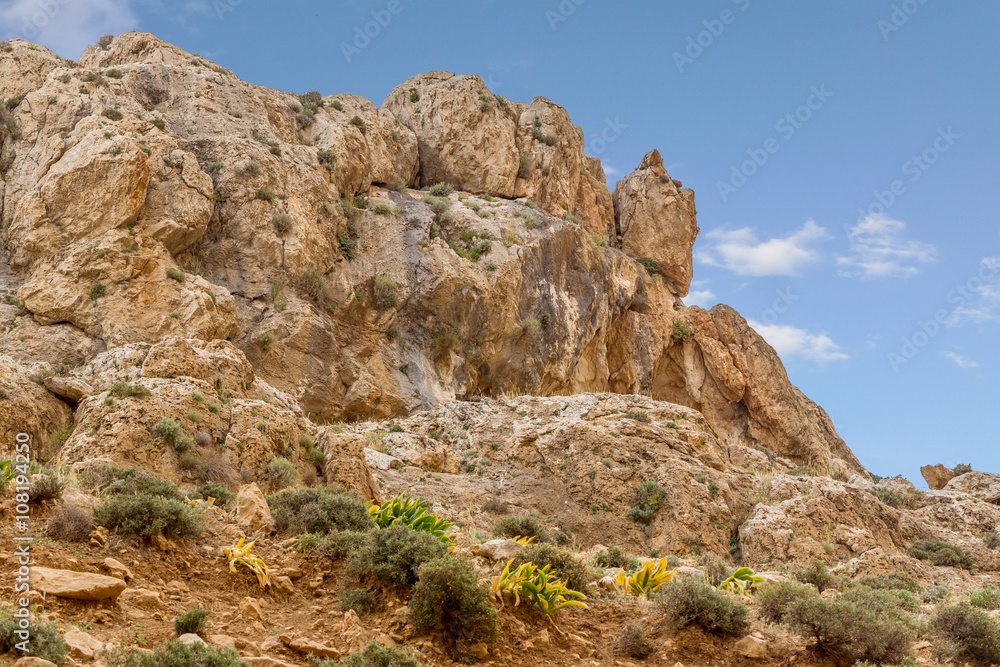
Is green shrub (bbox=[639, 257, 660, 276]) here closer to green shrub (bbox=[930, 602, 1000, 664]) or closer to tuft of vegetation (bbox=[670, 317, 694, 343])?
tuft of vegetation (bbox=[670, 317, 694, 343])

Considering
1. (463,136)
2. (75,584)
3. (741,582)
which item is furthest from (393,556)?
(463,136)

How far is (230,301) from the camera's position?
69.6ft

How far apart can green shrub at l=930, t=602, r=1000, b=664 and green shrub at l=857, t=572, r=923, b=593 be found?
201 inches

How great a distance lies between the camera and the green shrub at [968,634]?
7.81m

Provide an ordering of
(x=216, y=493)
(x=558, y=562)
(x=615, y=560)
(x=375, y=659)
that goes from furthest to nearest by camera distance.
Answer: (x=615, y=560) < (x=216, y=493) < (x=558, y=562) < (x=375, y=659)

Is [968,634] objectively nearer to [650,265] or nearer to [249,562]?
[249,562]

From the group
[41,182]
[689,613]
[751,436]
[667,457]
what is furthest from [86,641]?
[751,436]

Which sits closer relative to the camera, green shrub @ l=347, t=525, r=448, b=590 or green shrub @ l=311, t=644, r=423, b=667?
green shrub @ l=311, t=644, r=423, b=667

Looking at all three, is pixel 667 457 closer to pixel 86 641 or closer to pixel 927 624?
pixel 927 624

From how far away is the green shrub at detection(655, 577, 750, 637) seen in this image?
312 inches

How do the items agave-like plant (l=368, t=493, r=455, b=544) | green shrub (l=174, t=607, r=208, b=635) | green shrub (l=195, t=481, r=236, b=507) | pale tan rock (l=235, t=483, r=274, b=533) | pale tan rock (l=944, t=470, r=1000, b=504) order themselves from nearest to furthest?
green shrub (l=174, t=607, r=208, b=635) → pale tan rock (l=235, t=483, r=274, b=533) → agave-like plant (l=368, t=493, r=455, b=544) → green shrub (l=195, t=481, r=236, b=507) → pale tan rock (l=944, t=470, r=1000, b=504)

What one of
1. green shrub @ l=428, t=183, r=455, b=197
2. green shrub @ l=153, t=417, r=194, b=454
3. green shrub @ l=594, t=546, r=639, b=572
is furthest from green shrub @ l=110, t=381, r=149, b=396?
green shrub @ l=428, t=183, r=455, b=197

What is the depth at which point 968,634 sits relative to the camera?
800cm

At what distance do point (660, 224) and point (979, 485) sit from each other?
2089 centimetres
